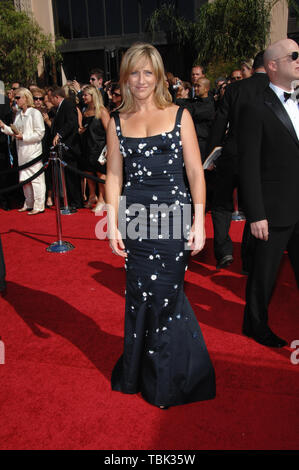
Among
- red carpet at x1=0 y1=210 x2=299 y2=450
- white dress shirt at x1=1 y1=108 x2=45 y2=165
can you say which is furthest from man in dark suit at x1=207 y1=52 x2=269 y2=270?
white dress shirt at x1=1 y1=108 x2=45 y2=165

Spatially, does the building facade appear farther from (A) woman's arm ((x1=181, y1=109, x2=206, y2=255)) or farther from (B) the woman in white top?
(A) woman's arm ((x1=181, y1=109, x2=206, y2=255))

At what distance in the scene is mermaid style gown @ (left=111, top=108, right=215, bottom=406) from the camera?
238cm

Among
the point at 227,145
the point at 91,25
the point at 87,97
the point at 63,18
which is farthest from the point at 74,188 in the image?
the point at 63,18

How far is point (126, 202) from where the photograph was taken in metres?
2.50

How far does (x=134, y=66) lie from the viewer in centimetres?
229

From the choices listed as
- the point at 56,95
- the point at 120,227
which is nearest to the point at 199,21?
the point at 56,95

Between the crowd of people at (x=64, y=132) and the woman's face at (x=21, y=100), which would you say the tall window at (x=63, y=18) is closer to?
the crowd of people at (x=64, y=132)

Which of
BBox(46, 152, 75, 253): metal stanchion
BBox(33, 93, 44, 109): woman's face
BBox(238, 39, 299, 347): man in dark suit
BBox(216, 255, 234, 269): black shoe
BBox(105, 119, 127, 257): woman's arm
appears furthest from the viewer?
BBox(33, 93, 44, 109): woman's face

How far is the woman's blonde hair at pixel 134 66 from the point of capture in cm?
229

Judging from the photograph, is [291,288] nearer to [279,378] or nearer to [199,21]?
[279,378]

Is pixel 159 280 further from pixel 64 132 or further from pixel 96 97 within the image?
pixel 64 132

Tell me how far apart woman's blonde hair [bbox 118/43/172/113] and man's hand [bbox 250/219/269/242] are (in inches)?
37.9

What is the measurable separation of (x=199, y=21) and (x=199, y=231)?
704 inches

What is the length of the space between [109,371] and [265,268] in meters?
1.24
